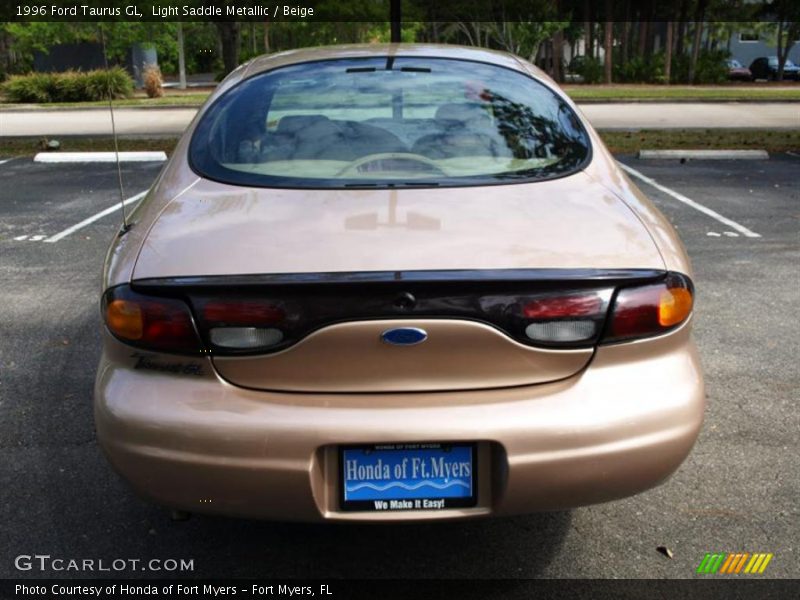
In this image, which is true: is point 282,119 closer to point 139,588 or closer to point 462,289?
point 462,289

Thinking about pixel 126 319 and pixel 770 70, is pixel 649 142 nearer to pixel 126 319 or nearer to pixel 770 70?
pixel 126 319

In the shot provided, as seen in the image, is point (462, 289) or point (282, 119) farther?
point (282, 119)

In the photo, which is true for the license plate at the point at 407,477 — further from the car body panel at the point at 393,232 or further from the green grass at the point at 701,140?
the green grass at the point at 701,140

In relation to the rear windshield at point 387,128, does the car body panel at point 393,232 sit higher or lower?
lower

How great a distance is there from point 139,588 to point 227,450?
29.7 inches

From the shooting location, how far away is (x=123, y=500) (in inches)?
125

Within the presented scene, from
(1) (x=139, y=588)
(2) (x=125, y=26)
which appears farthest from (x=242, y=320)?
(2) (x=125, y=26)

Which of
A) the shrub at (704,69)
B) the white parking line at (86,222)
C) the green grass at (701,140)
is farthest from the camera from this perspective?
the shrub at (704,69)

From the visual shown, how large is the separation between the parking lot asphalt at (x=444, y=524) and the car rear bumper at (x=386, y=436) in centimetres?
53

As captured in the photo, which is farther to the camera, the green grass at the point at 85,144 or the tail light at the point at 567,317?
the green grass at the point at 85,144

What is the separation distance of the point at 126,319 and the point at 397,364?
75 centimetres

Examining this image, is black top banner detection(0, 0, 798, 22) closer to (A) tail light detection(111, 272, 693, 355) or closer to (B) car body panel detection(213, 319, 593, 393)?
(A) tail light detection(111, 272, 693, 355)

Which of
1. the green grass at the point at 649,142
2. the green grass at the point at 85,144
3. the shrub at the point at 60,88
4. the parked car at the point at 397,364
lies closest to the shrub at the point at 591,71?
the shrub at the point at 60,88

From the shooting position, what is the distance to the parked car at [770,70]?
4109 centimetres
